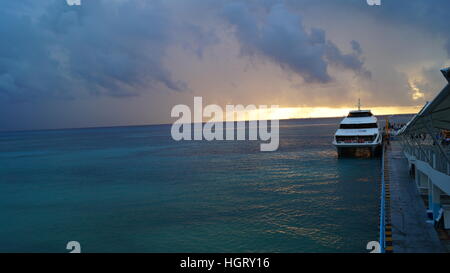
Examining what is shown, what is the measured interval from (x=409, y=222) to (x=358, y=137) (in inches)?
1043

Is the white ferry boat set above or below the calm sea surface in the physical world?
above

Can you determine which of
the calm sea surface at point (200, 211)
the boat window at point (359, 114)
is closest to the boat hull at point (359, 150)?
the calm sea surface at point (200, 211)

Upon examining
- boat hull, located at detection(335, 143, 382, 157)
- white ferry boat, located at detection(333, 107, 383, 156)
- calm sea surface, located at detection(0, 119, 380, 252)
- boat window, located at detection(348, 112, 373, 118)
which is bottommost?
calm sea surface, located at detection(0, 119, 380, 252)

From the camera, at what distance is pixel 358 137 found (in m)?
37.2

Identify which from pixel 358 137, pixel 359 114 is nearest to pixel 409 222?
pixel 358 137

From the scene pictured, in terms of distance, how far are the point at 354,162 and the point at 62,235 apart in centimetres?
2863

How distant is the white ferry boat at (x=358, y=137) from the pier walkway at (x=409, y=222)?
16660 mm

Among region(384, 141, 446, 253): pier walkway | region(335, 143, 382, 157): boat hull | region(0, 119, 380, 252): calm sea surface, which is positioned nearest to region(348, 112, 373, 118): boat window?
region(335, 143, 382, 157): boat hull

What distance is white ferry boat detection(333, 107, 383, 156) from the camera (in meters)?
36.1

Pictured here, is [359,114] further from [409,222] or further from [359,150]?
[409,222]

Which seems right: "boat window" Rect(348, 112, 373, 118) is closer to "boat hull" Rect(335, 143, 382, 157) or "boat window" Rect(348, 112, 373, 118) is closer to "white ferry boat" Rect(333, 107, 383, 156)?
"white ferry boat" Rect(333, 107, 383, 156)

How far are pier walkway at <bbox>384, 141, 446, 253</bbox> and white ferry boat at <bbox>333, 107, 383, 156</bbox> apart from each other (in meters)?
16.7

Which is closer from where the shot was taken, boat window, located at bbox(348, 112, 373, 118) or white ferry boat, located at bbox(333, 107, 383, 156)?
white ferry boat, located at bbox(333, 107, 383, 156)

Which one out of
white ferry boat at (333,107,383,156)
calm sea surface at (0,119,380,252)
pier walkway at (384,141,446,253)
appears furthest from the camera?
white ferry boat at (333,107,383,156)
